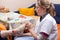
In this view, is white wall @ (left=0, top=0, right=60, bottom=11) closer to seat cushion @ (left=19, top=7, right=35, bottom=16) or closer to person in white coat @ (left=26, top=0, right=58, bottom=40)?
seat cushion @ (left=19, top=7, right=35, bottom=16)

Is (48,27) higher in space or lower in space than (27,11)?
higher

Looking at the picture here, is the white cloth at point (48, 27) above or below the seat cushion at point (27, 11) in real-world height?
above

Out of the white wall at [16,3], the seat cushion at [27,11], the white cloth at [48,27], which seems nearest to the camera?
the white cloth at [48,27]

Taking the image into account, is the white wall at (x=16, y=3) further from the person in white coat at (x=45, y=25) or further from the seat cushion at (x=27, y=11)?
the person in white coat at (x=45, y=25)

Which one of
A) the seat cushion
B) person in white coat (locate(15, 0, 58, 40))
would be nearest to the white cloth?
person in white coat (locate(15, 0, 58, 40))

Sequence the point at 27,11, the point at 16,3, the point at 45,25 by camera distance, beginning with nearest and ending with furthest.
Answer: the point at 45,25 < the point at 27,11 < the point at 16,3

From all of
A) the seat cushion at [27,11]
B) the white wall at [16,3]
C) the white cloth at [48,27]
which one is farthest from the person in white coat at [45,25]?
the white wall at [16,3]

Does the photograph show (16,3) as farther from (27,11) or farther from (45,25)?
(45,25)

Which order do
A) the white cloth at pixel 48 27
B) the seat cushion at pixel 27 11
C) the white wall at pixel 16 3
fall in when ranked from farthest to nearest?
the white wall at pixel 16 3, the seat cushion at pixel 27 11, the white cloth at pixel 48 27

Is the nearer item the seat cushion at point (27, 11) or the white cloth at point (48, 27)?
the white cloth at point (48, 27)

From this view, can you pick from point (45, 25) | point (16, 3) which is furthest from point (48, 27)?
point (16, 3)

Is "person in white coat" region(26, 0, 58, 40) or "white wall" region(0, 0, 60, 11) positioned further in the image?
"white wall" region(0, 0, 60, 11)

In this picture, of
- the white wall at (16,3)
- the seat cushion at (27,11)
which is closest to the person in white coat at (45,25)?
the seat cushion at (27,11)

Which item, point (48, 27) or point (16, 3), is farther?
point (16, 3)
